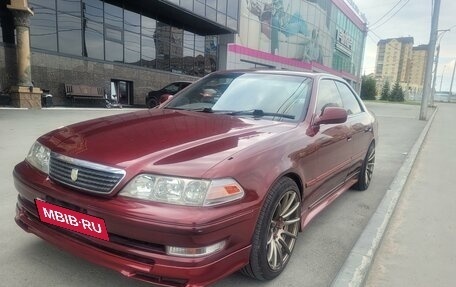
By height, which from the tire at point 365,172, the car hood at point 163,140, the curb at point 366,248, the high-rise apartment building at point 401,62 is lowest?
the curb at point 366,248

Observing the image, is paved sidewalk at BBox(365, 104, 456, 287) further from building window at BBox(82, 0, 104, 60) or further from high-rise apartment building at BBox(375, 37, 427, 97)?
high-rise apartment building at BBox(375, 37, 427, 97)

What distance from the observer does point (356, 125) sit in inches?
181

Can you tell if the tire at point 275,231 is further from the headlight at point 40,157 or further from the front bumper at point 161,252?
the headlight at point 40,157

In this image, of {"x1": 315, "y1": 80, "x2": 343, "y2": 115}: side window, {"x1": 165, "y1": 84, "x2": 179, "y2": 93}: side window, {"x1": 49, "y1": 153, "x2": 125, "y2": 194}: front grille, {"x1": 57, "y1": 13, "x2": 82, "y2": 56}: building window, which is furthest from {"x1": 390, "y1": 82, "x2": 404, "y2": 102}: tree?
{"x1": 49, "y1": 153, "x2": 125, "y2": 194}: front grille

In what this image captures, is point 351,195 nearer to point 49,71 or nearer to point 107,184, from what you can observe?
point 107,184

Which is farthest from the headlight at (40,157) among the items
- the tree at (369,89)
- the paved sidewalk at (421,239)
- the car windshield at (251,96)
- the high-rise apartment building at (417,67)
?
the tree at (369,89)

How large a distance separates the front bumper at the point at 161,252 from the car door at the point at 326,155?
43.8 inches

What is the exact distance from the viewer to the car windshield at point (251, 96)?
139 inches

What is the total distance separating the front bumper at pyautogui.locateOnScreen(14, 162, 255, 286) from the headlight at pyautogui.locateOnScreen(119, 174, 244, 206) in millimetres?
148

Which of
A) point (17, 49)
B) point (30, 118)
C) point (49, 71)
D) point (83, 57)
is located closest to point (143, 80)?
point (83, 57)

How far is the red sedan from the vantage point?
2.12 m

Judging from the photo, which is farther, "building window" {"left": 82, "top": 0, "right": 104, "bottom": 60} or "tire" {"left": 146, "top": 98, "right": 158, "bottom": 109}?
"tire" {"left": 146, "top": 98, "right": 158, "bottom": 109}

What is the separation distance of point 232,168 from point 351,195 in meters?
3.31

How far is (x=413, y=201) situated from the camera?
507cm
